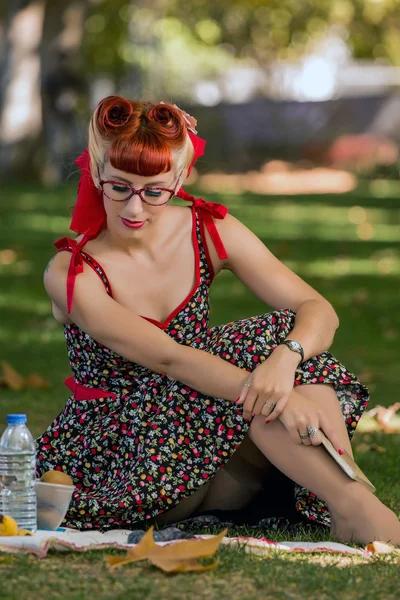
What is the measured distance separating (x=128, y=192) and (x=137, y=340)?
1.53ft

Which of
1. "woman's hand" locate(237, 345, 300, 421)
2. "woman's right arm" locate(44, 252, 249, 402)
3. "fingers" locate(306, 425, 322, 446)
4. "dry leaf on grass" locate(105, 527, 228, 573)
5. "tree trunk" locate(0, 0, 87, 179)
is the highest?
"tree trunk" locate(0, 0, 87, 179)

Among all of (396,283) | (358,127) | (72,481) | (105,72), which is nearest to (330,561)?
(72,481)

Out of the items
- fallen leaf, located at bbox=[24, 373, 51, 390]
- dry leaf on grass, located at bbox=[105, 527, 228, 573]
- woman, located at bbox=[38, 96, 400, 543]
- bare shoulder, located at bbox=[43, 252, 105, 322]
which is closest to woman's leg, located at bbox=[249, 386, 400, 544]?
woman, located at bbox=[38, 96, 400, 543]

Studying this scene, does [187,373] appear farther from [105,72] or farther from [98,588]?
[105,72]

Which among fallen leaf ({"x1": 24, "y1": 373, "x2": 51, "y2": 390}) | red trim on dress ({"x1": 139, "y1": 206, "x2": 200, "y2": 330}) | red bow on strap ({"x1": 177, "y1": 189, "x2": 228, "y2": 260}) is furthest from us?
fallen leaf ({"x1": 24, "y1": 373, "x2": 51, "y2": 390})

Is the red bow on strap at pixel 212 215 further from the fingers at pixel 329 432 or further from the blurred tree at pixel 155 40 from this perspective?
the blurred tree at pixel 155 40

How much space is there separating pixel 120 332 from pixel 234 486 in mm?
625

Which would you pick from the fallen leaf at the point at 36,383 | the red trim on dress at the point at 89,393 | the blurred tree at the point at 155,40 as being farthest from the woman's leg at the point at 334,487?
the blurred tree at the point at 155,40

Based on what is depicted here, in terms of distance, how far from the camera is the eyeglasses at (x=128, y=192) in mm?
3703

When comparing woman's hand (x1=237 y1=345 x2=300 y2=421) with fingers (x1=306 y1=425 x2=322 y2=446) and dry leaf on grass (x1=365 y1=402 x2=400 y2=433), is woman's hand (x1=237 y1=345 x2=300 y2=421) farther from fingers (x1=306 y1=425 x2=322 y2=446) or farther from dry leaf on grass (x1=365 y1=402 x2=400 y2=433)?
dry leaf on grass (x1=365 y1=402 x2=400 y2=433)

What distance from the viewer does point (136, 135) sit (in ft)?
12.1

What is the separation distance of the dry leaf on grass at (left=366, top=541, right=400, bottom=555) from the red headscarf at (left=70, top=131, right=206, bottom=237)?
1.36 meters

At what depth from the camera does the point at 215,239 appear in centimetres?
398

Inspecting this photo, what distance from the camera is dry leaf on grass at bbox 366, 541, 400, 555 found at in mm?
3354
